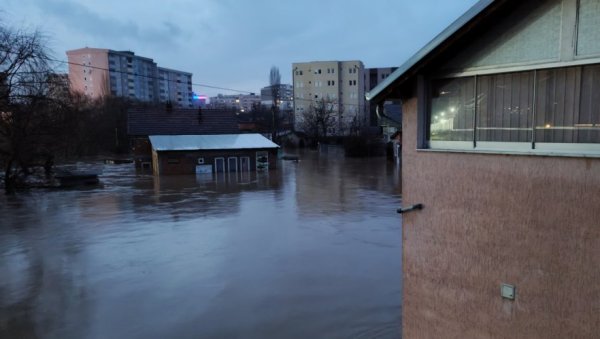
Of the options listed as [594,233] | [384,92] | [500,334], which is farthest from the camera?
[384,92]

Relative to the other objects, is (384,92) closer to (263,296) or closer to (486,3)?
(486,3)

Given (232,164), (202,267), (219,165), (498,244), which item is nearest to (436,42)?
(498,244)

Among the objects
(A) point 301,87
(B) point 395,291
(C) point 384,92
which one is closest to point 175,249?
(B) point 395,291

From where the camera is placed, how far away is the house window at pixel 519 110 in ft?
13.5

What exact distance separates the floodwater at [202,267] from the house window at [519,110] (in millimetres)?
4452

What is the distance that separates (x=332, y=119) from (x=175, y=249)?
5771cm

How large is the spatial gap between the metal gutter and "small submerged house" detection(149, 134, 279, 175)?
3177 cm

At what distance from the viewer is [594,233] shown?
3.91 meters

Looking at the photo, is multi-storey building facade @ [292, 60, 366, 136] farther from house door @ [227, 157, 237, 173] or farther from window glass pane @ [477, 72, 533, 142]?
window glass pane @ [477, 72, 533, 142]

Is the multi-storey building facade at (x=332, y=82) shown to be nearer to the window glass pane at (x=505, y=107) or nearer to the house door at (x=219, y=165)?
the house door at (x=219, y=165)

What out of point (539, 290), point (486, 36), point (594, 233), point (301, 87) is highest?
point (301, 87)

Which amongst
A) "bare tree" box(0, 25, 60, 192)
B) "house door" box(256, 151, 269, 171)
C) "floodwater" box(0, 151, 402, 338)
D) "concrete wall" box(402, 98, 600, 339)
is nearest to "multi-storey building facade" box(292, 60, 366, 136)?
"house door" box(256, 151, 269, 171)

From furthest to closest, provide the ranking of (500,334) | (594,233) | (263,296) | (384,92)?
(263,296), (384,92), (500,334), (594,233)

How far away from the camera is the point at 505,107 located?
4715mm
